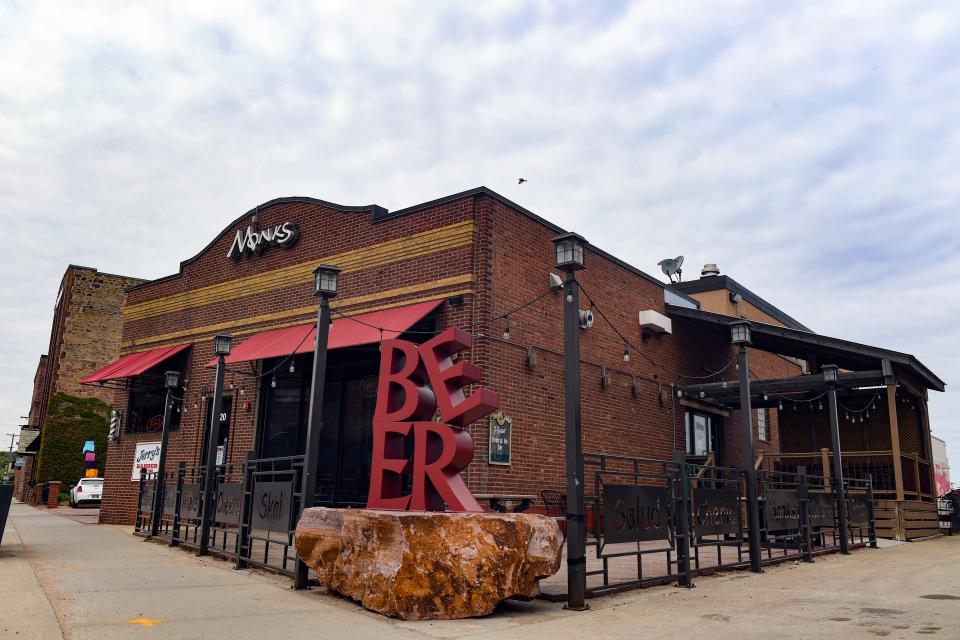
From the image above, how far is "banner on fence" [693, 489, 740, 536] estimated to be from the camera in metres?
8.63

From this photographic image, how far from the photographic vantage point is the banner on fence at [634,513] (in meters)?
7.30

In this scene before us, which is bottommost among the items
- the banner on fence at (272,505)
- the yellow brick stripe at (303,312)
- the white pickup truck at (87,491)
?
the white pickup truck at (87,491)

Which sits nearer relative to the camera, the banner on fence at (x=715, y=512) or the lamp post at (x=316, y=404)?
the lamp post at (x=316, y=404)

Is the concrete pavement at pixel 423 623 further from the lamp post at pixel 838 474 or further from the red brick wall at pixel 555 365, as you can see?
the red brick wall at pixel 555 365

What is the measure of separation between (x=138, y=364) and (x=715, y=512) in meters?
13.5

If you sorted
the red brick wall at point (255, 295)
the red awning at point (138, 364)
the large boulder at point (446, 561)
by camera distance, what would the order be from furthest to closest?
1. the red awning at point (138, 364)
2. the red brick wall at point (255, 295)
3. the large boulder at point (446, 561)

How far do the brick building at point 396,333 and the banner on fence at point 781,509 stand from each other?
3.66 metres

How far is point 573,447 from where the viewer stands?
7.05m

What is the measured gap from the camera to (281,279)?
15.3 m

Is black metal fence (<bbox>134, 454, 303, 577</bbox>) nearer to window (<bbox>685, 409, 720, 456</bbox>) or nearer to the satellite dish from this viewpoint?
window (<bbox>685, 409, 720, 456</bbox>)

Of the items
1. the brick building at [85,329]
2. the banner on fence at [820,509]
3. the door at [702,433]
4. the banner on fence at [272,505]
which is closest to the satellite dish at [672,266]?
the door at [702,433]

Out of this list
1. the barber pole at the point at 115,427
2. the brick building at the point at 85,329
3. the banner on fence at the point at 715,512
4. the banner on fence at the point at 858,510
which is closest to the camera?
the banner on fence at the point at 715,512

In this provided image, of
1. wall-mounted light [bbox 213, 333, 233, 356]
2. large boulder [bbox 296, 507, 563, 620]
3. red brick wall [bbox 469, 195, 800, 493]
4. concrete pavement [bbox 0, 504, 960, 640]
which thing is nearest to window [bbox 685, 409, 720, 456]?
red brick wall [bbox 469, 195, 800, 493]

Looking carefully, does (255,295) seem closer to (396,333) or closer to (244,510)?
(396,333)
